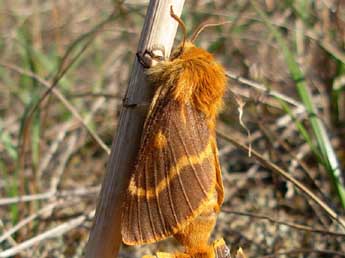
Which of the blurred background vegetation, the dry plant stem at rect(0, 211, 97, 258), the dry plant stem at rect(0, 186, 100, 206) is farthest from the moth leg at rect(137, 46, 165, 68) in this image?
the dry plant stem at rect(0, 186, 100, 206)

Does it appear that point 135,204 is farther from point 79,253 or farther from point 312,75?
point 312,75

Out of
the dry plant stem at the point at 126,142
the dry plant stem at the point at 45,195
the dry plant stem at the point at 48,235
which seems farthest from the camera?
the dry plant stem at the point at 45,195

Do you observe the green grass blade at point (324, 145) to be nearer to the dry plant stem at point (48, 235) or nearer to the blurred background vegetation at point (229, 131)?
the blurred background vegetation at point (229, 131)

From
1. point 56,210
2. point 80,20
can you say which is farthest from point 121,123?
point 80,20

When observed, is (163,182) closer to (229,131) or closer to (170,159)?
(170,159)

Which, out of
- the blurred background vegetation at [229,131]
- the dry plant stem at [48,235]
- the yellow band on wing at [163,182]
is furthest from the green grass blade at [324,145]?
the dry plant stem at [48,235]

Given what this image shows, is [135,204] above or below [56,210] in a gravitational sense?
above

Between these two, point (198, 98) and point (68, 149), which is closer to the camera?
point (198, 98)

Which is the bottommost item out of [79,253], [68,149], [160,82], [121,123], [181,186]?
[79,253]
